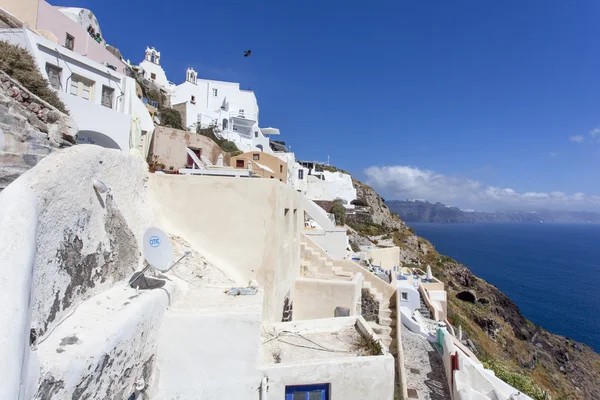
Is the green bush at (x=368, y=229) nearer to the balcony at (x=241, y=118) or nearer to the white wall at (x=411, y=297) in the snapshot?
the balcony at (x=241, y=118)

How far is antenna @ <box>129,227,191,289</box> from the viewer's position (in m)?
5.87

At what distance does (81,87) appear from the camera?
584 inches

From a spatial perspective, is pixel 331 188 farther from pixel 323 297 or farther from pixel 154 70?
pixel 323 297

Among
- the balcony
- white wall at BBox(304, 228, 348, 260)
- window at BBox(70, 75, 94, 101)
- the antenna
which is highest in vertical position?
the balcony

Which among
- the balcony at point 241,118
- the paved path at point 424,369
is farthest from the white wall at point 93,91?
the balcony at point 241,118

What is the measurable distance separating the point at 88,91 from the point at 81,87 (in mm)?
369

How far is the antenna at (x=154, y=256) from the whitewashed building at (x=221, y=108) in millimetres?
39772

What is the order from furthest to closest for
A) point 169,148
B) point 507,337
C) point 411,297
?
point 507,337, point 411,297, point 169,148

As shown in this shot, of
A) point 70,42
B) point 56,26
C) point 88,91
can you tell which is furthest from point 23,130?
point 70,42

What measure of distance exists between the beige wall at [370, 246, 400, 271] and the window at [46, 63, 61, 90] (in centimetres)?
2582

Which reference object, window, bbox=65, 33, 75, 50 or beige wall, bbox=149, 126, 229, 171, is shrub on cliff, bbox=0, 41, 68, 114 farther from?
window, bbox=65, 33, 75, 50

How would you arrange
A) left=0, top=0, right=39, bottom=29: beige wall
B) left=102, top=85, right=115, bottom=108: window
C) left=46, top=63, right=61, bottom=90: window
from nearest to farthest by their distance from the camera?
left=46, top=63, right=61, bottom=90: window
left=0, top=0, right=39, bottom=29: beige wall
left=102, top=85, right=115, bottom=108: window

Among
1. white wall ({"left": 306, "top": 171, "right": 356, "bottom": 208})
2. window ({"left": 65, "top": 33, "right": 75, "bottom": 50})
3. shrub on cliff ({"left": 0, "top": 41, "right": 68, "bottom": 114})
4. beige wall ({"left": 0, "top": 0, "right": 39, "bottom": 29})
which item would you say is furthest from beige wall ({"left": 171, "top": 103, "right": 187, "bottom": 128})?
shrub on cliff ({"left": 0, "top": 41, "right": 68, "bottom": 114})

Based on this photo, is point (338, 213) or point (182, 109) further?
point (338, 213)
